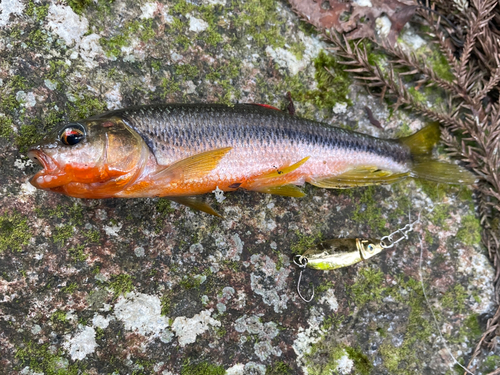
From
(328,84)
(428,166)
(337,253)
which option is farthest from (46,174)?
(428,166)

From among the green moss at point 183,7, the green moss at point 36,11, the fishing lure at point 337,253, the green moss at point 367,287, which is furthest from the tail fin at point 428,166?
the green moss at point 36,11

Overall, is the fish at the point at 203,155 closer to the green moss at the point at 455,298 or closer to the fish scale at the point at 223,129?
the fish scale at the point at 223,129

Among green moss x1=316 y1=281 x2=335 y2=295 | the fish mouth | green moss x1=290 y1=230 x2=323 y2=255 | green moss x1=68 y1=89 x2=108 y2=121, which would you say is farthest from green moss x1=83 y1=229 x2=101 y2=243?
green moss x1=316 y1=281 x2=335 y2=295

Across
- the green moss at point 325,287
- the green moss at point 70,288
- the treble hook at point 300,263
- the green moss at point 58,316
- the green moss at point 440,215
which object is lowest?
the green moss at point 325,287

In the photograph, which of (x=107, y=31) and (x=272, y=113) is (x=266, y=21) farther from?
(x=107, y=31)

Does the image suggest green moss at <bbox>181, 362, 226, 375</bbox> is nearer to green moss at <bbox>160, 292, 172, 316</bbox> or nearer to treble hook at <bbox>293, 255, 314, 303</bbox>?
green moss at <bbox>160, 292, 172, 316</bbox>
